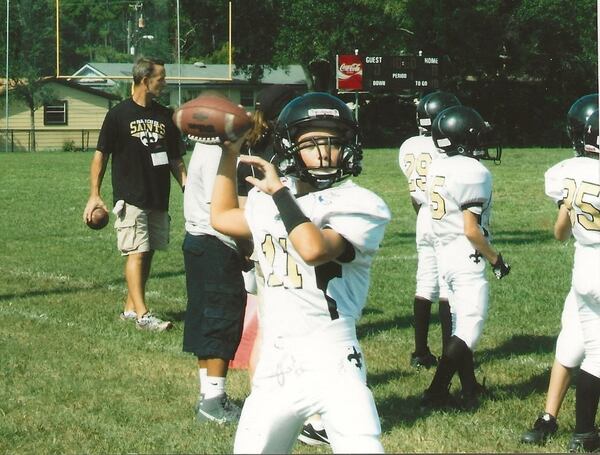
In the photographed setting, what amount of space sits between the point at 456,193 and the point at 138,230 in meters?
3.36

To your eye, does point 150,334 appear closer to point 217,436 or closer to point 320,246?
point 217,436

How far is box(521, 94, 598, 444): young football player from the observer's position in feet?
17.7

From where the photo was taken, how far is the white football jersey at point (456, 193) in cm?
598

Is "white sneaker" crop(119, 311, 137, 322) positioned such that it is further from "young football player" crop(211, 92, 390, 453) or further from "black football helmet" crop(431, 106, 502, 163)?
"young football player" crop(211, 92, 390, 453)

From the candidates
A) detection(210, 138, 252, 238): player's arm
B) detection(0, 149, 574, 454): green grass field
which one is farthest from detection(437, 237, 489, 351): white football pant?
detection(210, 138, 252, 238): player's arm

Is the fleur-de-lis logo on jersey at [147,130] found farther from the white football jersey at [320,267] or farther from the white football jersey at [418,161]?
the white football jersey at [320,267]

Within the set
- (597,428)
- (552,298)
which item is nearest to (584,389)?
(597,428)

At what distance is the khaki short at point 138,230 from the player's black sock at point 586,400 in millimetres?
4248

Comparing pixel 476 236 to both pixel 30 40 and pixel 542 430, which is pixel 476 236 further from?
pixel 30 40

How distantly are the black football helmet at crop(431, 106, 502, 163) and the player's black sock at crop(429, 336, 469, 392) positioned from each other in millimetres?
1044

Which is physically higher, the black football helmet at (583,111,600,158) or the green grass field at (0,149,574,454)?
the black football helmet at (583,111,600,158)

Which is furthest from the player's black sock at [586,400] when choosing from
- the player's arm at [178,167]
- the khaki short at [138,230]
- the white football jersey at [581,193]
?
the khaki short at [138,230]

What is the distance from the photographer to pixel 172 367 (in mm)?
7211

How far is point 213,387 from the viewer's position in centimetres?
593
